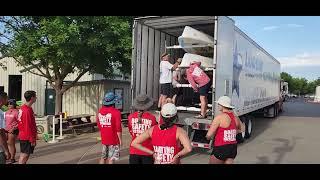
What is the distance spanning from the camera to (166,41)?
37.1 ft

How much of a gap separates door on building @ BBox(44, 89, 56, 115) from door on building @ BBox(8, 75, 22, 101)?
3.30 m

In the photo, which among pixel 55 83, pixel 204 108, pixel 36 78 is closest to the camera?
pixel 204 108

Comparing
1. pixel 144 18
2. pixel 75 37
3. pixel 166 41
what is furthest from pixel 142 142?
pixel 75 37

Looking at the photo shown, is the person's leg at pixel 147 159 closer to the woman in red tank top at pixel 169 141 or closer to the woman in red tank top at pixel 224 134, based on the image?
the woman in red tank top at pixel 169 141

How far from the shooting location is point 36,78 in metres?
23.3

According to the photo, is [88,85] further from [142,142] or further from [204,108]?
[142,142]

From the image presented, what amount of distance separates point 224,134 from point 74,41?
8.73 meters

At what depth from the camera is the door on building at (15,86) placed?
969 inches

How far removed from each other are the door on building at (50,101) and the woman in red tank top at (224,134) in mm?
16894

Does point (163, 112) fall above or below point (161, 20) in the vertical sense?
below
